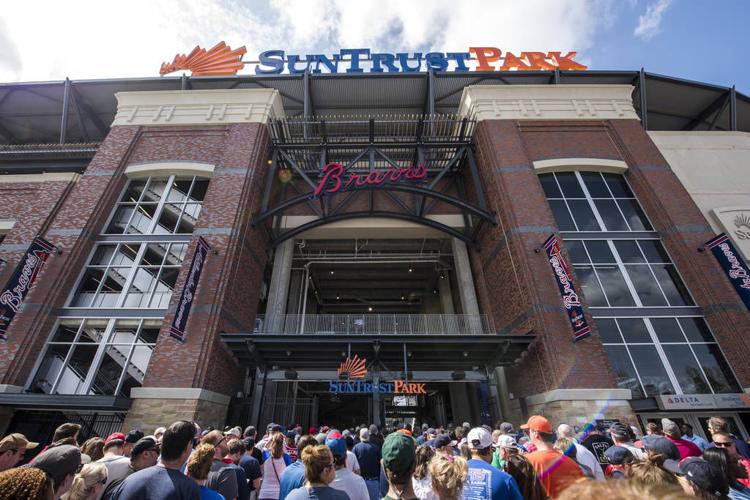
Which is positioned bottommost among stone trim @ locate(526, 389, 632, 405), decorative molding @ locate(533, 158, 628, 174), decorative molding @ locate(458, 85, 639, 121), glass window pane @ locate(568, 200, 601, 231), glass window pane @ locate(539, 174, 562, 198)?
stone trim @ locate(526, 389, 632, 405)

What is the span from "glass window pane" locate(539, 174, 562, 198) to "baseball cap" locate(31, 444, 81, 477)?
65.3 ft

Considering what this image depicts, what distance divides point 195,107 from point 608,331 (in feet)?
82.1

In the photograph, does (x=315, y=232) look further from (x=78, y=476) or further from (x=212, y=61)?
(x=78, y=476)

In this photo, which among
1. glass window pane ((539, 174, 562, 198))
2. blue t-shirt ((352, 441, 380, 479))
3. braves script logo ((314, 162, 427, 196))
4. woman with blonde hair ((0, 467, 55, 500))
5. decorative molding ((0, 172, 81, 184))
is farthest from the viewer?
Answer: decorative molding ((0, 172, 81, 184))

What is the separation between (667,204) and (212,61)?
1144 inches

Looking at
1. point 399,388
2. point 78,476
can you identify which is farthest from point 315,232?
point 78,476

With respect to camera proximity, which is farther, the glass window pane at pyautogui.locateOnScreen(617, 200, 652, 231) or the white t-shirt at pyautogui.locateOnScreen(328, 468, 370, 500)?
the glass window pane at pyautogui.locateOnScreen(617, 200, 652, 231)

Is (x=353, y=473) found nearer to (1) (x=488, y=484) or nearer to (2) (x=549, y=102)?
(1) (x=488, y=484)

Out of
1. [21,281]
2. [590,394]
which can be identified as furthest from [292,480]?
[21,281]

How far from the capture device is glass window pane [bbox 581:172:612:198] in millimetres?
18312

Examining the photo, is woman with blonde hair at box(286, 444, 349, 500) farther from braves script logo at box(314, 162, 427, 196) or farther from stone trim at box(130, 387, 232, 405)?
braves script logo at box(314, 162, 427, 196)

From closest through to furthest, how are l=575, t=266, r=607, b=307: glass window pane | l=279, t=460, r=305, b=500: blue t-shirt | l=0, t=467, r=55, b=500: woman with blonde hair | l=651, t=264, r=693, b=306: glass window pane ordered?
l=0, t=467, r=55, b=500: woman with blonde hair
l=279, t=460, r=305, b=500: blue t-shirt
l=575, t=266, r=607, b=307: glass window pane
l=651, t=264, r=693, b=306: glass window pane

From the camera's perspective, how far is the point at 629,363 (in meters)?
13.7

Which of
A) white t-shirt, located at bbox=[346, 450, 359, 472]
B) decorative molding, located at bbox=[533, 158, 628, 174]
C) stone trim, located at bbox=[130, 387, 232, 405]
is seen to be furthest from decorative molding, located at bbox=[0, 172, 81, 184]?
decorative molding, located at bbox=[533, 158, 628, 174]
